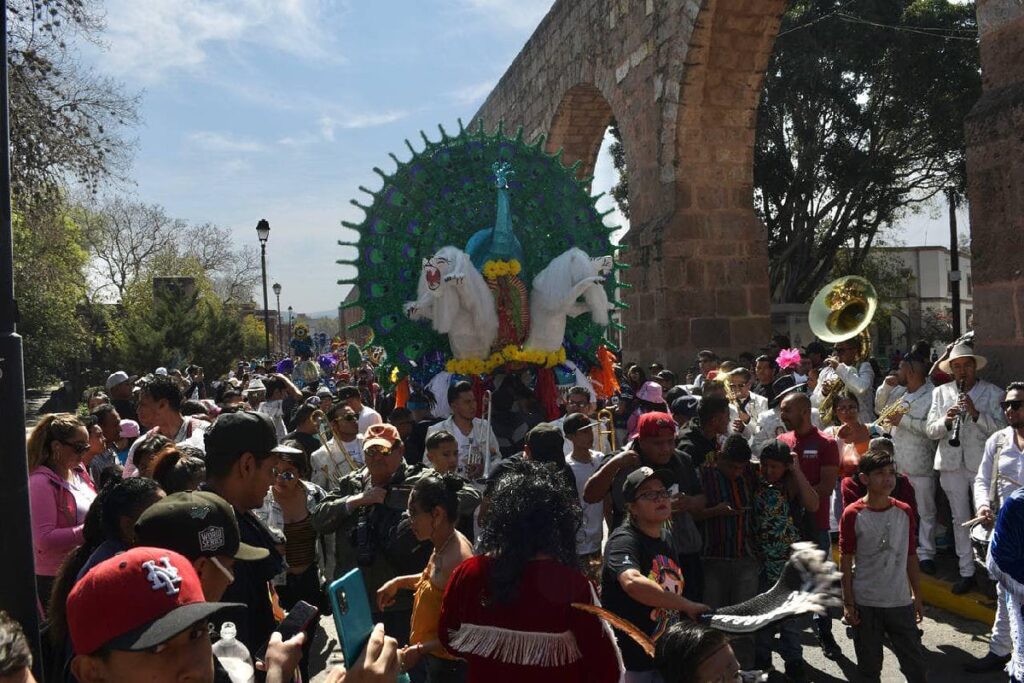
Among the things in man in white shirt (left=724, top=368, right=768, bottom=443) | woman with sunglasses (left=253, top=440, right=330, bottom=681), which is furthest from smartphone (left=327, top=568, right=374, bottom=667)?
man in white shirt (left=724, top=368, right=768, bottom=443)

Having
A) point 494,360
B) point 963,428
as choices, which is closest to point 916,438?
point 963,428

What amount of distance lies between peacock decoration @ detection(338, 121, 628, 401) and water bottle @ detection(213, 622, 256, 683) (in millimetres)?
4736

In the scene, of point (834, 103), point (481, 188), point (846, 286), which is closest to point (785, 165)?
point (834, 103)

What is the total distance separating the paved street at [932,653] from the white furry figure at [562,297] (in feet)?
9.17

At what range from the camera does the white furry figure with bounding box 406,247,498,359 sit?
671 centimetres

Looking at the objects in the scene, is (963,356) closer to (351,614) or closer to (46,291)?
(351,614)

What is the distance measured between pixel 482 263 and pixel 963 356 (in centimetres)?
371

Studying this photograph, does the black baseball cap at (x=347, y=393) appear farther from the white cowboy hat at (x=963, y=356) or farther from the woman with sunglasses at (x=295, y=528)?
the white cowboy hat at (x=963, y=356)

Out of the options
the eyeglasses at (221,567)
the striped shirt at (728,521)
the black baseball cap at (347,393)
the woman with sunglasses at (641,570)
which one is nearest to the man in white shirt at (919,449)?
the striped shirt at (728,521)

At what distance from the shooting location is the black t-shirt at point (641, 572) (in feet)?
10.7

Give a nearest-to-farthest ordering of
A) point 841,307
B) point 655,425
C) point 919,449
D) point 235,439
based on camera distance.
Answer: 1. point 235,439
2. point 655,425
3. point 919,449
4. point 841,307

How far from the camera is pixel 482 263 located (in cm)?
721

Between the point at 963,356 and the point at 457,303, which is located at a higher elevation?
the point at 457,303

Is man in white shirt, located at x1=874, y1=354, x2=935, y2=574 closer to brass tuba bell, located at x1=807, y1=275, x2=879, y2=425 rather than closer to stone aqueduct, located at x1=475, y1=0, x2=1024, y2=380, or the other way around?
brass tuba bell, located at x1=807, y1=275, x2=879, y2=425
